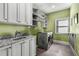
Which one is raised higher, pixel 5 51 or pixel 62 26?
pixel 62 26

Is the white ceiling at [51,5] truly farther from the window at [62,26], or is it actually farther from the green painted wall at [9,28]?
the green painted wall at [9,28]

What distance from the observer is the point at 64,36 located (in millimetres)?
1407

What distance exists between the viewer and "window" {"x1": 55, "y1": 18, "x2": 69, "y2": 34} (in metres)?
1.38

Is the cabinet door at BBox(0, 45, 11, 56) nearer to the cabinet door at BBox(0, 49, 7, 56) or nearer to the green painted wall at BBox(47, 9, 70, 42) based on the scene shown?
the cabinet door at BBox(0, 49, 7, 56)

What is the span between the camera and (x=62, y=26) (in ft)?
4.65

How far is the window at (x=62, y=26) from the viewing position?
54.5 inches

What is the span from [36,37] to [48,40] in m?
0.21

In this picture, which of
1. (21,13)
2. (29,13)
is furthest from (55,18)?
(21,13)

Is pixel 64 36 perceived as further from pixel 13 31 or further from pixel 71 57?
pixel 13 31

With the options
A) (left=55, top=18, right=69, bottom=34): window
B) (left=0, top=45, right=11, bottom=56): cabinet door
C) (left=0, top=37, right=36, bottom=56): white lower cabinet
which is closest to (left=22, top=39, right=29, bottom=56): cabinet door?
(left=0, top=37, right=36, bottom=56): white lower cabinet

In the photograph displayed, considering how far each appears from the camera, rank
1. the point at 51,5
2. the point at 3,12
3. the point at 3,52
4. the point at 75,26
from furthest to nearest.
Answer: the point at 75,26
the point at 51,5
the point at 3,12
the point at 3,52

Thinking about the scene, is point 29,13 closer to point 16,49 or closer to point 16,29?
point 16,29

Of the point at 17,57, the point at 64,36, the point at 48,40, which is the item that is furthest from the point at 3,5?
the point at 64,36

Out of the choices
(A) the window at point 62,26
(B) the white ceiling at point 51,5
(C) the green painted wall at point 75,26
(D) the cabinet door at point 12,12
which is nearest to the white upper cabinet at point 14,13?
(D) the cabinet door at point 12,12
